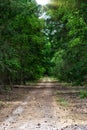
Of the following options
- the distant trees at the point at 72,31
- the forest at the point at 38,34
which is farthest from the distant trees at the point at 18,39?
the distant trees at the point at 72,31

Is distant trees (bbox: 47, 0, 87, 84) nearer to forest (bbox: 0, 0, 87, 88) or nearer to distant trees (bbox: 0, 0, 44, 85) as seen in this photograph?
forest (bbox: 0, 0, 87, 88)

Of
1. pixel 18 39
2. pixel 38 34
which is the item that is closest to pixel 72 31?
pixel 18 39

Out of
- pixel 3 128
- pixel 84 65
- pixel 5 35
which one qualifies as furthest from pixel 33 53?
pixel 3 128

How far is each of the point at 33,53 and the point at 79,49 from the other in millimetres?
13629

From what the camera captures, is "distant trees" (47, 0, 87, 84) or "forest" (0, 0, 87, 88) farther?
"distant trees" (47, 0, 87, 84)

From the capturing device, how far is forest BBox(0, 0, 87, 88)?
27.9 m

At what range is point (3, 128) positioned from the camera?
512 inches

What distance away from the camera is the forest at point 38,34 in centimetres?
2788

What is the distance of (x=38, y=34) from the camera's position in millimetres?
48906

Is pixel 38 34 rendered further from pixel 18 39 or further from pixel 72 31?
pixel 72 31

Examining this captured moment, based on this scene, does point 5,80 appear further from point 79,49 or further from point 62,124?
point 62,124

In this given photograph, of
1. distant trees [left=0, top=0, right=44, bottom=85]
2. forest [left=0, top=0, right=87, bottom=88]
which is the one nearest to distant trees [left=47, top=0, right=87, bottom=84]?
forest [left=0, top=0, right=87, bottom=88]

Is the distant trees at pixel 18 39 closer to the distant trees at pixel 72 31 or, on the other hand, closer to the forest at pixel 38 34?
the forest at pixel 38 34

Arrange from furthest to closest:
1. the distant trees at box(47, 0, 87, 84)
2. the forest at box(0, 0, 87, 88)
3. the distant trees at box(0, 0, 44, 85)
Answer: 1. the distant trees at box(47, 0, 87, 84)
2. the forest at box(0, 0, 87, 88)
3. the distant trees at box(0, 0, 44, 85)
